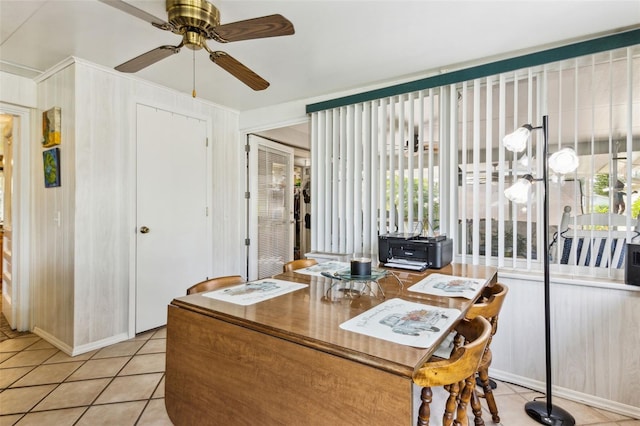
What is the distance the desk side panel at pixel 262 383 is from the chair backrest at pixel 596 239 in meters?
1.99

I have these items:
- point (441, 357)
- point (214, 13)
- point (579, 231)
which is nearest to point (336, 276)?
point (441, 357)

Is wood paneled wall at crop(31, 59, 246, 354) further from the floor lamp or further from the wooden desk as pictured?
the floor lamp

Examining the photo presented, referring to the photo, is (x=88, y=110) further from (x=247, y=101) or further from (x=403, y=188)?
(x=403, y=188)

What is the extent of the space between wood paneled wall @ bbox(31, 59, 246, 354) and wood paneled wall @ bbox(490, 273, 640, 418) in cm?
305

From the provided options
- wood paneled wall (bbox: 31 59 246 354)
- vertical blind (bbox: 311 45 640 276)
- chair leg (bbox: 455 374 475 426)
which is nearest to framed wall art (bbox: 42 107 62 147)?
wood paneled wall (bbox: 31 59 246 354)

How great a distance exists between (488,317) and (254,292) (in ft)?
3.42

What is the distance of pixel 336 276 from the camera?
4.99ft

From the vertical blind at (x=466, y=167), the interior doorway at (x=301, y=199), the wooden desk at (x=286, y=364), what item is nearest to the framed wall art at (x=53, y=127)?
the vertical blind at (x=466, y=167)

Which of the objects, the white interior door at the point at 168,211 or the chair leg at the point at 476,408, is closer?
the chair leg at the point at 476,408

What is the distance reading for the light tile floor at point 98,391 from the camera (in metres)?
1.82

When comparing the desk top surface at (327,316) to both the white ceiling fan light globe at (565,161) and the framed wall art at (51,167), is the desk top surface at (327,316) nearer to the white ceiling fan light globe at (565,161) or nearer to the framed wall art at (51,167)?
the white ceiling fan light globe at (565,161)

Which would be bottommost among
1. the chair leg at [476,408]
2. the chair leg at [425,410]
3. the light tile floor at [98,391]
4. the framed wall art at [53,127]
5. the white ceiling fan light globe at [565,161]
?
the light tile floor at [98,391]

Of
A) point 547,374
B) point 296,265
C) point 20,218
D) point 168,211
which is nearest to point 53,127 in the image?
point 20,218

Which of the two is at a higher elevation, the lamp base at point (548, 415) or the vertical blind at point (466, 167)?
the vertical blind at point (466, 167)
